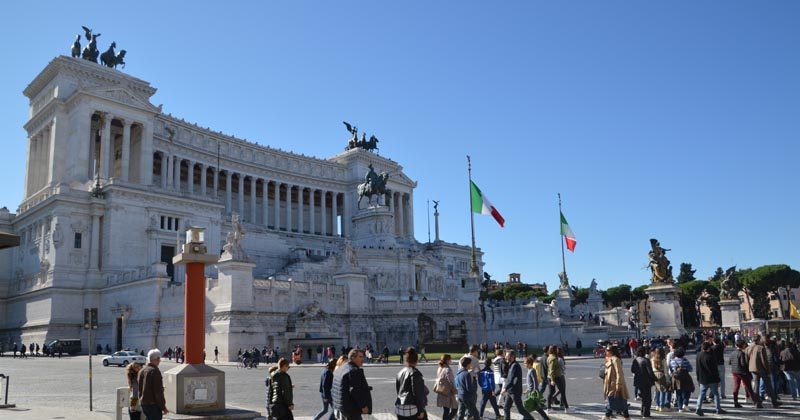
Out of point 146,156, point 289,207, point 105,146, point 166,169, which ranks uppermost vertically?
point 166,169

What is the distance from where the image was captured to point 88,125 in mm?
68500

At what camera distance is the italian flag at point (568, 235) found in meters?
61.0

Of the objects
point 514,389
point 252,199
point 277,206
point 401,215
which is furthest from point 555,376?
point 401,215

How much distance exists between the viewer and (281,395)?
12.2m

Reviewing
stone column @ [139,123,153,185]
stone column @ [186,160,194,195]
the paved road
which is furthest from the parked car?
stone column @ [186,160,194,195]

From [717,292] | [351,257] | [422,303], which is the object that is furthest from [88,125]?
[717,292]

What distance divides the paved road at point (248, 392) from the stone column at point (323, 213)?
6898 centimetres

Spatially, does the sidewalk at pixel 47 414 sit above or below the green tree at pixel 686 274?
below

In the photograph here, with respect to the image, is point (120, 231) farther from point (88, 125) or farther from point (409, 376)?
point (409, 376)

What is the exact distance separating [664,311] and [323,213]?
67.3 metres

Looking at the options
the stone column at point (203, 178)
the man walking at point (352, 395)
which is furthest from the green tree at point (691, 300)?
the man walking at point (352, 395)

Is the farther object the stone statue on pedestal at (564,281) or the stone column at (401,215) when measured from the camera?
the stone column at (401,215)

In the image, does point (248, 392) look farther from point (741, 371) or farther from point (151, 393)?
point (741, 371)

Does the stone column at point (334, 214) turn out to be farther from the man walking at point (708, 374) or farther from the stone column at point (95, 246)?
the man walking at point (708, 374)
